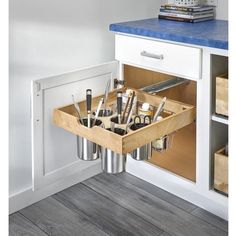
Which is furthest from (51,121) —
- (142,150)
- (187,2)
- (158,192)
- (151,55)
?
(187,2)

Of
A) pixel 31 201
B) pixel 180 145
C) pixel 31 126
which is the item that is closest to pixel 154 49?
pixel 180 145

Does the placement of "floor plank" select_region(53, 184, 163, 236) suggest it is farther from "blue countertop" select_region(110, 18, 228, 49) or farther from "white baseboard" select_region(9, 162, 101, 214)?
"blue countertop" select_region(110, 18, 228, 49)

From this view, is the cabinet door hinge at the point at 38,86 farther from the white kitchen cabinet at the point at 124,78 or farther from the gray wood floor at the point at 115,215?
the gray wood floor at the point at 115,215

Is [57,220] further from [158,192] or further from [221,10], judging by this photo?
[221,10]

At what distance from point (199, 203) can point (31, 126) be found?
0.94 meters

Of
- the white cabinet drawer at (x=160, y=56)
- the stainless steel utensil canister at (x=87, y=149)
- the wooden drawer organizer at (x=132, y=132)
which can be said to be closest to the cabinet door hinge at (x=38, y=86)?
the wooden drawer organizer at (x=132, y=132)

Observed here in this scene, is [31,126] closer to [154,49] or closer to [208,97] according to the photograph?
[154,49]

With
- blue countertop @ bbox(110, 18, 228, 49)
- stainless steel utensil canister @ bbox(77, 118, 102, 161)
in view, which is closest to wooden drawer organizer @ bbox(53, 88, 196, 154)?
A: stainless steel utensil canister @ bbox(77, 118, 102, 161)

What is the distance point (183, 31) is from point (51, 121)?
0.78 metres

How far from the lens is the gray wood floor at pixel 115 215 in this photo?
6.20ft

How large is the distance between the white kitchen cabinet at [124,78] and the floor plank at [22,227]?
19cm

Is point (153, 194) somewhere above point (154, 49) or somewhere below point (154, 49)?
below

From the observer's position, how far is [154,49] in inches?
77.3

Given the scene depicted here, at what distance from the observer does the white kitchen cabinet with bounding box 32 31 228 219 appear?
1839 millimetres
